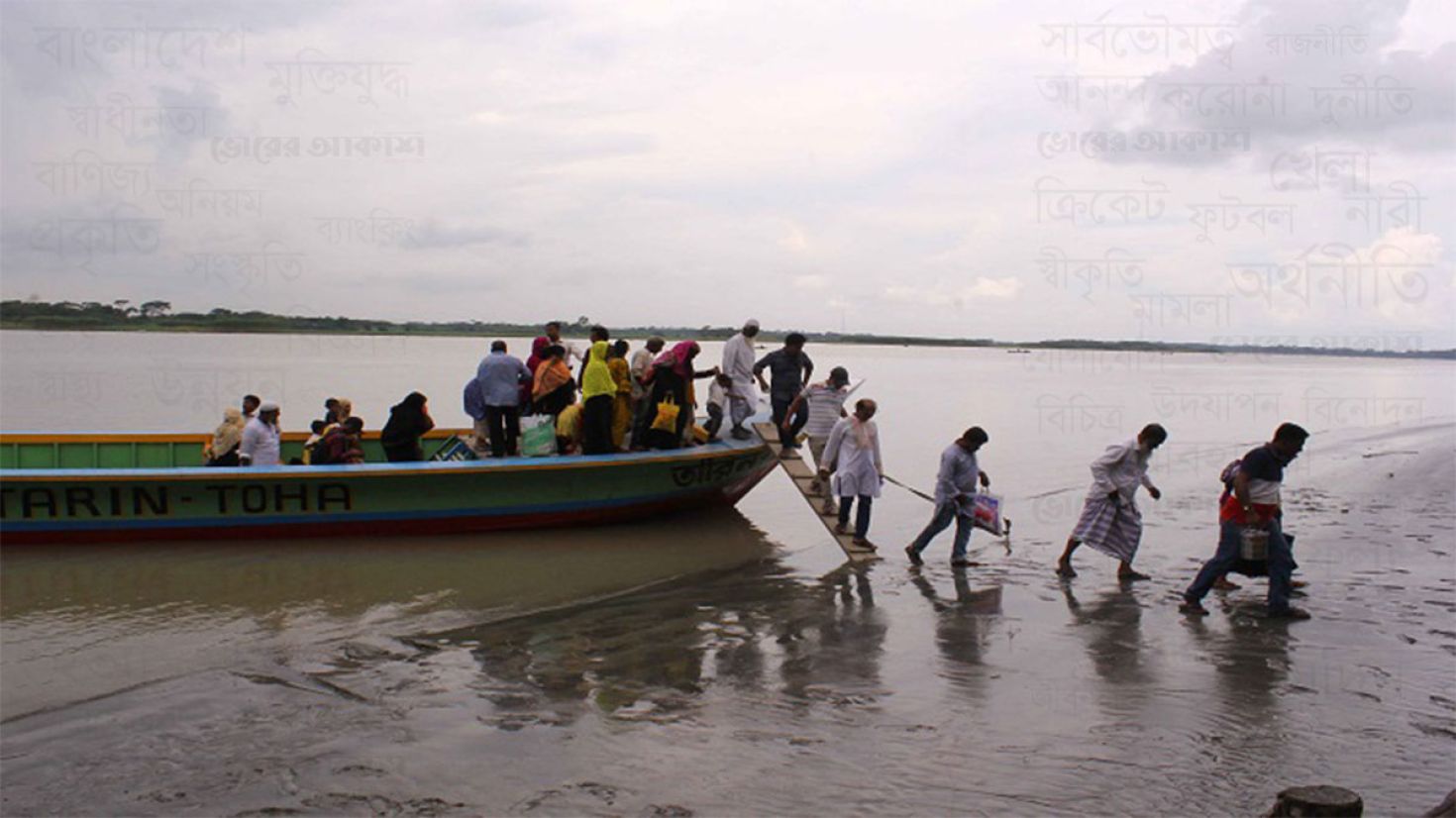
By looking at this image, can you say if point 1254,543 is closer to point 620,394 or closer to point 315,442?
point 620,394

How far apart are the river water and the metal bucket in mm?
492

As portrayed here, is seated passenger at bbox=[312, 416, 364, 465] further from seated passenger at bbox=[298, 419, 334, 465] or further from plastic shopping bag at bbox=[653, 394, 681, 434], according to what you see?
plastic shopping bag at bbox=[653, 394, 681, 434]

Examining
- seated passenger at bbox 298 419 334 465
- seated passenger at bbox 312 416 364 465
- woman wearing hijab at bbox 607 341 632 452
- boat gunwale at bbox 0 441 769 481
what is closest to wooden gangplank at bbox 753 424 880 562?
boat gunwale at bbox 0 441 769 481

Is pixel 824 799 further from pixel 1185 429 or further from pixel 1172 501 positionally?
pixel 1185 429

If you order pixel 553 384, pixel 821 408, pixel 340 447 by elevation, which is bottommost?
pixel 340 447

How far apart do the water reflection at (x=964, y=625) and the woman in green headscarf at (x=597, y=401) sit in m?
3.55

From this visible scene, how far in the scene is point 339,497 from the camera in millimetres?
11297

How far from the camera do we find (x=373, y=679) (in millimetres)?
6773

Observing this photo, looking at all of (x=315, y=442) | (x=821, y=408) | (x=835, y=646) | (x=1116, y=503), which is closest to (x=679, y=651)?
(x=835, y=646)

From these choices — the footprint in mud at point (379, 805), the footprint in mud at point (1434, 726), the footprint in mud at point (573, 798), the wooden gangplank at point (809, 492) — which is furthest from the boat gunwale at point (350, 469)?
the footprint in mud at point (1434, 726)

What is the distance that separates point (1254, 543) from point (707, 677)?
393cm

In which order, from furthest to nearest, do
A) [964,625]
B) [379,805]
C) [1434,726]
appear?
[964,625] → [1434,726] → [379,805]

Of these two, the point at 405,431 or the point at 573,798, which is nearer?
the point at 573,798

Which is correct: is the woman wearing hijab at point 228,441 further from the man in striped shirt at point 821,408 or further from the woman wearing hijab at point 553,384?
the man in striped shirt at point 821,408
